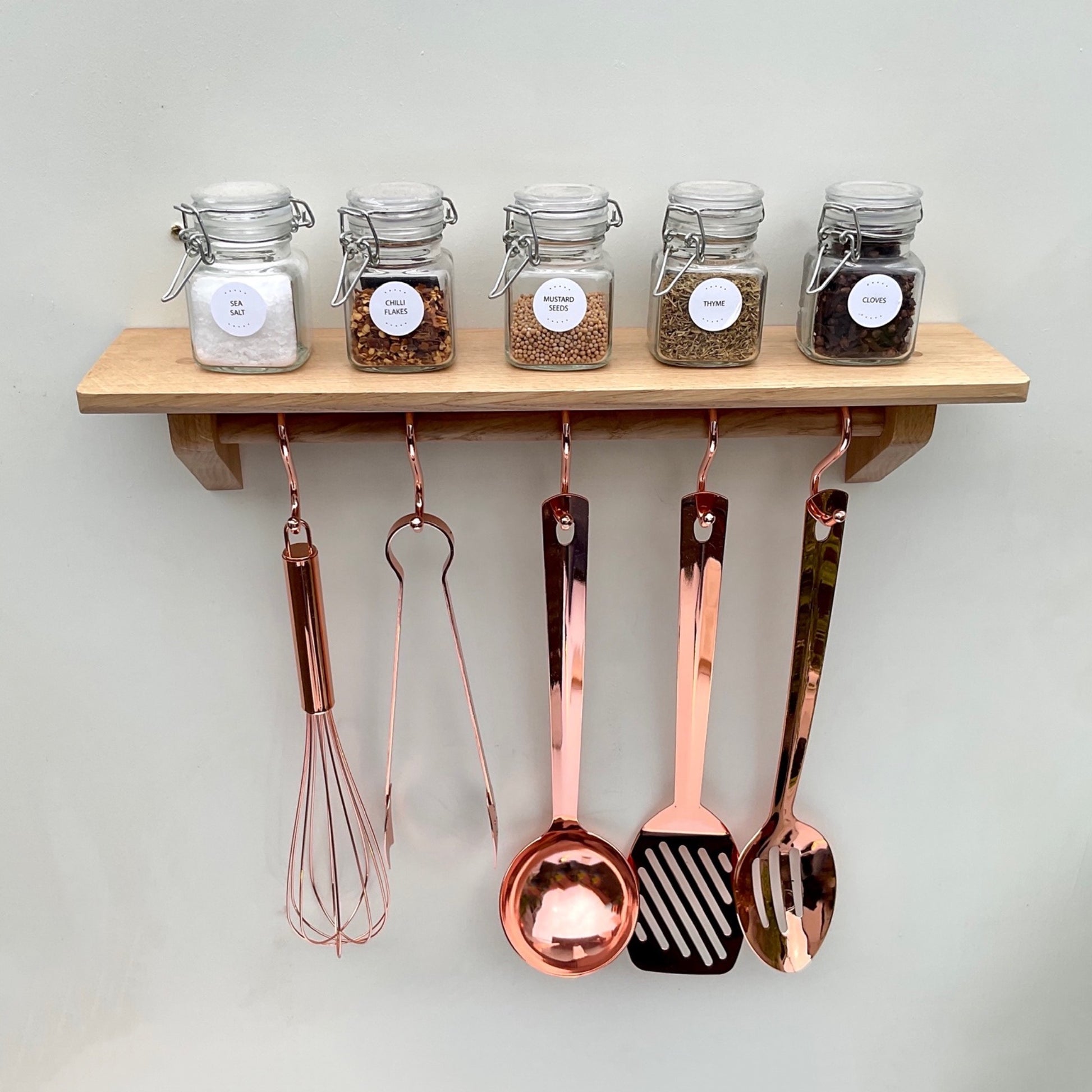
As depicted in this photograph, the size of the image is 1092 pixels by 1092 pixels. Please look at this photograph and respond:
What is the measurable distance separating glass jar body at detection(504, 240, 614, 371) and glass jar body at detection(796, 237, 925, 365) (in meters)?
0.14

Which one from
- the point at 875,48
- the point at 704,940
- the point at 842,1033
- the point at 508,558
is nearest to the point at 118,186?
the point at 508,558

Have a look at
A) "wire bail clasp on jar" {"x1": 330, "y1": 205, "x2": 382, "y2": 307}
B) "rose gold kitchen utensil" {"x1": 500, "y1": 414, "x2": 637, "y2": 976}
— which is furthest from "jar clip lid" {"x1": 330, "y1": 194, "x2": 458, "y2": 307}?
"rose gold kitchen utensil" {"x1": 500, "y1": 414, "x2": 637, "y2": 976}

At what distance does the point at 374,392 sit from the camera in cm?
60

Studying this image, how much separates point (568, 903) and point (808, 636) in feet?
1.06

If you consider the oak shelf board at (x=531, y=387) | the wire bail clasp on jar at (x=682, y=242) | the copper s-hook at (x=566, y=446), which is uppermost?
the wire bail clasp on jar at (x=682, y=242)

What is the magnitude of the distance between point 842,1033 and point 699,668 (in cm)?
46

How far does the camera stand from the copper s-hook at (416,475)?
67 cm

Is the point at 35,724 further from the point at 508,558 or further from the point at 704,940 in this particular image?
the point at 704,940

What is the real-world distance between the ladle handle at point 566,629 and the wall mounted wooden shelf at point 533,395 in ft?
0.21

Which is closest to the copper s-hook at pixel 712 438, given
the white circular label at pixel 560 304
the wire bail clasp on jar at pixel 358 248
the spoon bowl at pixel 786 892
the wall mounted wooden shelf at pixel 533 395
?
the wall mounted wooden shelf at pixel 533 395

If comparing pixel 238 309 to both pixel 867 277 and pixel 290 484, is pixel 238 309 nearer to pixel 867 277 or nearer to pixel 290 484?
pixel 290 484

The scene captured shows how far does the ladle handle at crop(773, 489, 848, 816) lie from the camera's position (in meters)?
0.73

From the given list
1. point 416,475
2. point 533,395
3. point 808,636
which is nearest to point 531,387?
point 533,395

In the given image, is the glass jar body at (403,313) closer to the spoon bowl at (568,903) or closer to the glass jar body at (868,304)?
the glass jar body at (868,304)
